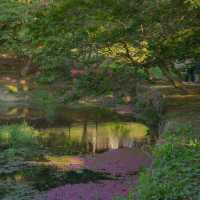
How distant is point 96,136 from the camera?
17.6 metres

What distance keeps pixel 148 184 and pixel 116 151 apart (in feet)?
24.5

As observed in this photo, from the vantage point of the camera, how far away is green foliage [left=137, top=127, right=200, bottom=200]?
7145mm

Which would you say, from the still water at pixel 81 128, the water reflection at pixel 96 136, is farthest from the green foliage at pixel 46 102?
the water reflection at pixel 96 136

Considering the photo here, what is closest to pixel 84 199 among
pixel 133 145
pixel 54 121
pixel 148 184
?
pixel 148 184

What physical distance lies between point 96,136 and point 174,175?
32.1ft

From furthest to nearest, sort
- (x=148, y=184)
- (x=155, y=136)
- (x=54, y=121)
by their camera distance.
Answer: (x=54, y=121), (x=155, y=136), (x=148, y=184)

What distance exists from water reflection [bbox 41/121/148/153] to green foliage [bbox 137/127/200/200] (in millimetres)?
6304

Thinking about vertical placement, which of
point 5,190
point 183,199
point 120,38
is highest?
point 120,38

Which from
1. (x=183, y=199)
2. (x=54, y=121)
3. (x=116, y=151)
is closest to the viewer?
(x=183, y=199)

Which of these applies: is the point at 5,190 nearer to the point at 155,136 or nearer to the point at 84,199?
the point at 84,199

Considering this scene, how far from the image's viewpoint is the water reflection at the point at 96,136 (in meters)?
16.1

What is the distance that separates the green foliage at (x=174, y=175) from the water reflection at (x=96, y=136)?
6.30 metres

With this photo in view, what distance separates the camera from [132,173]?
41.8 feet

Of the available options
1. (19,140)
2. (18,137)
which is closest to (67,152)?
(19,140)
